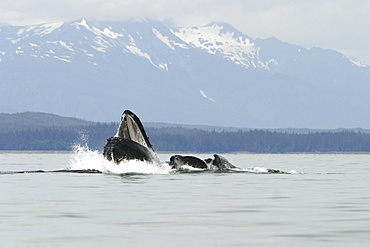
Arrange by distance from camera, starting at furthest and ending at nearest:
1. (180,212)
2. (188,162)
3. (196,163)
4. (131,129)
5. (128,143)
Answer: (188,162), (196,163), (131,129), (128,143), (180,212)

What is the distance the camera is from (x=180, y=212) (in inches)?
927

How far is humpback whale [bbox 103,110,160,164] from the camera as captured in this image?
3916 centimetres

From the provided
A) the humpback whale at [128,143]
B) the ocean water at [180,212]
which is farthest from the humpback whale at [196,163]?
the ocean water at [180,212]

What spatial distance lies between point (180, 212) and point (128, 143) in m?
15.8

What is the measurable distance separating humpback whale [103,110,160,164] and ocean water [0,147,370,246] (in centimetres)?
114

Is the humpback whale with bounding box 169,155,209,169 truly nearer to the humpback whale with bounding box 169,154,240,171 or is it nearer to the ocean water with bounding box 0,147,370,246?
the humpback whale with bounding box 169,154,240,171

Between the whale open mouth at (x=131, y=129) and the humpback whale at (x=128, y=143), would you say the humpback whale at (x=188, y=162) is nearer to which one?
the humpback whale at (x=128, y=143)

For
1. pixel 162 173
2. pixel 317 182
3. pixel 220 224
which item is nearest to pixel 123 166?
pixel 162 173

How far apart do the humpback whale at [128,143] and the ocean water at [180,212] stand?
114 centimetres

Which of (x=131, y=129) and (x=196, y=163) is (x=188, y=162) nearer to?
(x=196, y=163)

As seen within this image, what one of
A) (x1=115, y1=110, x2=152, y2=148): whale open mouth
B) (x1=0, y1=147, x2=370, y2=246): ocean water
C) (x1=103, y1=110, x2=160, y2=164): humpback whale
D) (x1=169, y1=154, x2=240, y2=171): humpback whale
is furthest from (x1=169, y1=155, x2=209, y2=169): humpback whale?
(x1=0, y1=147, x2=370, y2=246): ocean water

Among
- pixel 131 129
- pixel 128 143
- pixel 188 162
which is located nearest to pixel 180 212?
pixel 128 143

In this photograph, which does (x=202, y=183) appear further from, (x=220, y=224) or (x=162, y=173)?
(x=220, y=224)

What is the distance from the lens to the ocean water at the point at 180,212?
1841cm
